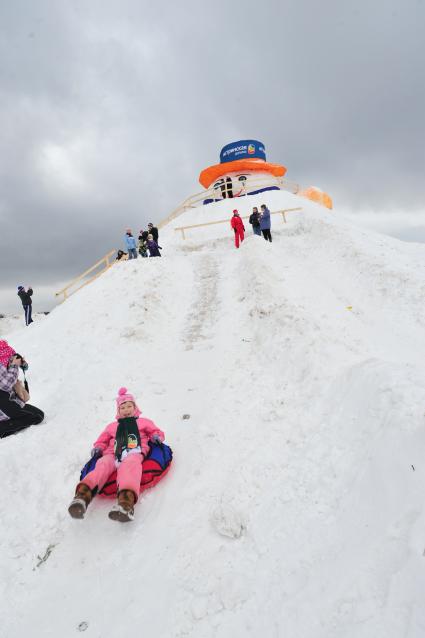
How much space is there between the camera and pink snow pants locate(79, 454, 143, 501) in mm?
4273

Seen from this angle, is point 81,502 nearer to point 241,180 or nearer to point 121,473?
point 121,473

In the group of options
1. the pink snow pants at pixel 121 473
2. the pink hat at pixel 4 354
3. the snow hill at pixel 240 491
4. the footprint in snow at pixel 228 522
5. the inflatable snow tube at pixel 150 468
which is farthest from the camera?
the pink hat at pixel 4 354

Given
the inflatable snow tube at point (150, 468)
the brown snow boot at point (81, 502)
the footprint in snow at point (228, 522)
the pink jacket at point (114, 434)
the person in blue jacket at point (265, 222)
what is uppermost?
the person in blue jacket at point (265, 222)

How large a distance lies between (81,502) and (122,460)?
0.84m

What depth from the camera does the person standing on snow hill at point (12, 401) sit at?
239 inches

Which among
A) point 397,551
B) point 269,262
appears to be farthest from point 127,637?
point 269,262

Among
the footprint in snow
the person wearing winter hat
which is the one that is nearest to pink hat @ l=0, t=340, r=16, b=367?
the person wearing winter hat

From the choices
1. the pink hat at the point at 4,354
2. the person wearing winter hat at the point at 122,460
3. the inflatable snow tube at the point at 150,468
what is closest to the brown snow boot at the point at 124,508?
the person wearing winter hat at the point at 122,460

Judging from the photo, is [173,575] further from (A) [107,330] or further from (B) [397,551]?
(A) [107,330]

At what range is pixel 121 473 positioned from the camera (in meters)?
4.40

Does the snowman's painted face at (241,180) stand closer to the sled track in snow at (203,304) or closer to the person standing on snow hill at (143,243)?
the person standing on snow hill at (143,243)

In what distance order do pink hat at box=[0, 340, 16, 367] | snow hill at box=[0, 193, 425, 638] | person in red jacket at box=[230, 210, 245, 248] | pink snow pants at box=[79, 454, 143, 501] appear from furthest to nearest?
person in red jacket at box=[230, 210, 245, 248] → pink hat at box=[0, 340, 16, 367] → pink snow pants at box=[79, 454, 143, 501] → snow hill at box=[0, 193, 425, 638]

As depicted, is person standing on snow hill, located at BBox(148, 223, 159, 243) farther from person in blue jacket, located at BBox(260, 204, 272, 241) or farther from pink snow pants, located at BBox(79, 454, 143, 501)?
pink snow pants, located at BBox(79, 454, 143, 501)

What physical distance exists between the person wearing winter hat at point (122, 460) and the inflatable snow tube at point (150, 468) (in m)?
0.09
